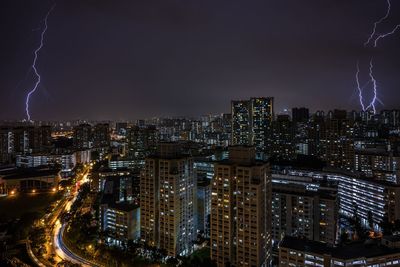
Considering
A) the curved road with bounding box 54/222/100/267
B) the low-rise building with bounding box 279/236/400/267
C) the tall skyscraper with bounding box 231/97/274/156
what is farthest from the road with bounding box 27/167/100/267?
the tall skyscraper with bounding box 231/97/274/156

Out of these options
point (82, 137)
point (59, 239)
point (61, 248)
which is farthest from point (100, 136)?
point (61, 248)

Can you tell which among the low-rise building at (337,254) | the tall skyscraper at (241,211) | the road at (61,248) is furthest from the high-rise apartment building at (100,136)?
the low-rise building at (337,254)

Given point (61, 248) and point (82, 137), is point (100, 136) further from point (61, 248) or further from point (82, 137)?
point (61, 248)

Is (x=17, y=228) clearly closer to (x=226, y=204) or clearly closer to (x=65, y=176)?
(x=226, y=204)

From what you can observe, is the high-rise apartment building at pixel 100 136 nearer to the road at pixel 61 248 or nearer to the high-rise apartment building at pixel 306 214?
the road at pixel 61 248

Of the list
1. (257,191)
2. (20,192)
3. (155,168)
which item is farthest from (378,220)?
(20,192)

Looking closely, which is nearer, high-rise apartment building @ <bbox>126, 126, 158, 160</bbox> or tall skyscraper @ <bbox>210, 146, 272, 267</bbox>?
tall skyscraper @ <bbox>210, 146, 272, 267</bbox>

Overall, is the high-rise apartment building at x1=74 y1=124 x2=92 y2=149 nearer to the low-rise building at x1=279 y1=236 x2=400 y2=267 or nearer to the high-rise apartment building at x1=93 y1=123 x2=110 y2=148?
the high-rise apartment building at x1=93 y1=123 x2=110 y2=148
